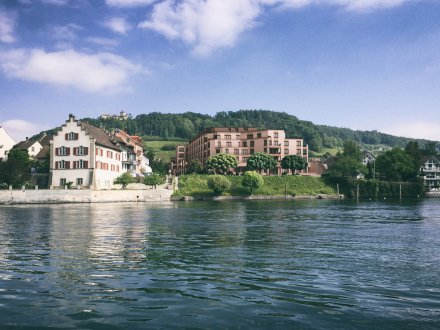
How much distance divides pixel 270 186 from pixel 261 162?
13784 millimetres

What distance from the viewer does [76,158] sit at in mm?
95562

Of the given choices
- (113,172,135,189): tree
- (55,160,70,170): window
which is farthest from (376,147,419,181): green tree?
(55,160,70,170): window

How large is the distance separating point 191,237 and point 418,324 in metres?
19.6

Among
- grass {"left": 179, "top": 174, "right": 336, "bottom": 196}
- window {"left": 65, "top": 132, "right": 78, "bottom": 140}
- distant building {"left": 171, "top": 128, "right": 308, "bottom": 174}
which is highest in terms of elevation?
distant building {"left": 171, "top": 128, "right": 308, "bottom": 174}

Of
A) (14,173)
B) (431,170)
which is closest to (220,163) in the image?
(14,173)

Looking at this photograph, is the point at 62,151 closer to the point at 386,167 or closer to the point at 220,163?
the point at 220,163

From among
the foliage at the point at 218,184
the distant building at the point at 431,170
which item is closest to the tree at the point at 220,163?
the foliage at the point at 218,184

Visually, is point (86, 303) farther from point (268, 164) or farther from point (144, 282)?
point (268, 164)

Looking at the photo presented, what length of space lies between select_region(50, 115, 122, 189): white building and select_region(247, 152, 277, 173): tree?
178ft

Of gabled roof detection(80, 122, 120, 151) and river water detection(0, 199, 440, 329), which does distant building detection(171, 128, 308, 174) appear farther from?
river water detection(0, 199, 440, 329)

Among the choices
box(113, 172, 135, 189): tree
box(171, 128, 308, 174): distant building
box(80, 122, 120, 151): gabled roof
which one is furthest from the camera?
box(171, 128, 308, 174): distant building

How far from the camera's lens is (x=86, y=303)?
1230cm

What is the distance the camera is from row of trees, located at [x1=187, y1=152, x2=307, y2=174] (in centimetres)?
13412

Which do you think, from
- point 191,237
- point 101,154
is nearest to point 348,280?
point 191,237
